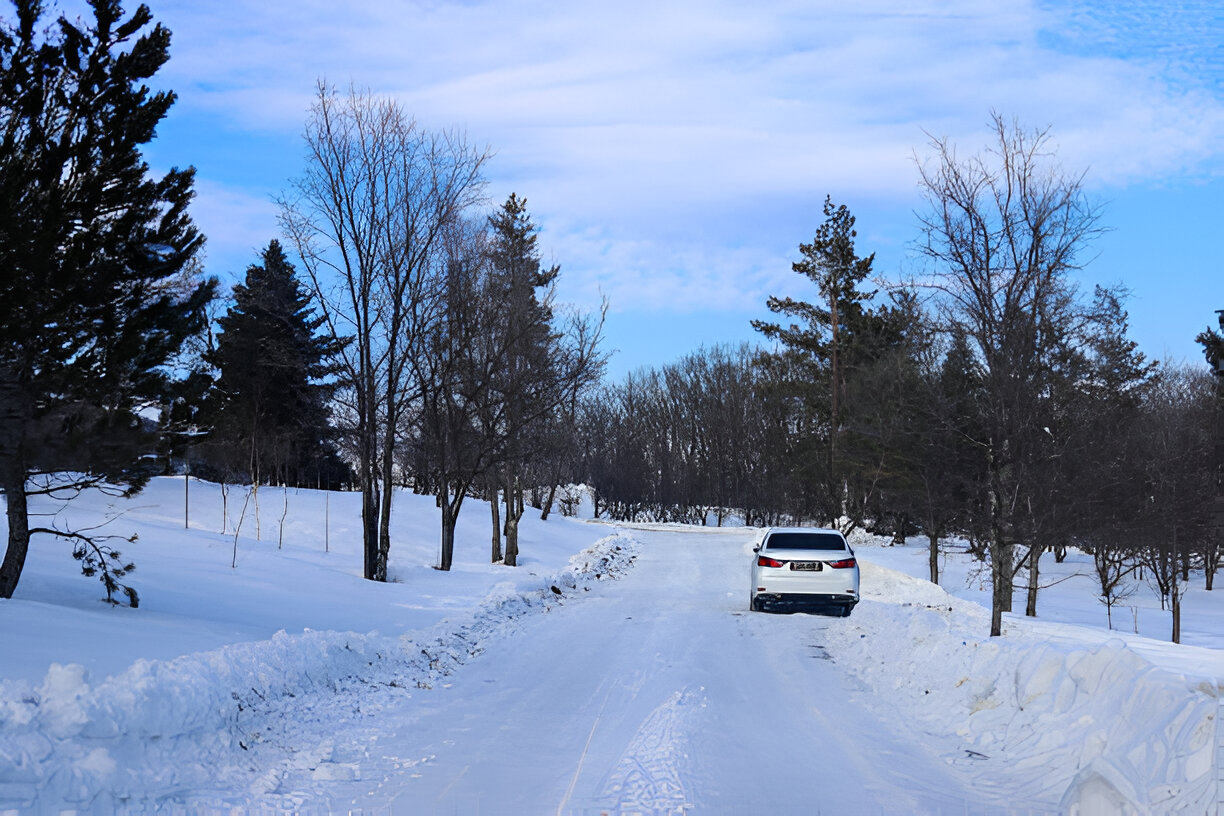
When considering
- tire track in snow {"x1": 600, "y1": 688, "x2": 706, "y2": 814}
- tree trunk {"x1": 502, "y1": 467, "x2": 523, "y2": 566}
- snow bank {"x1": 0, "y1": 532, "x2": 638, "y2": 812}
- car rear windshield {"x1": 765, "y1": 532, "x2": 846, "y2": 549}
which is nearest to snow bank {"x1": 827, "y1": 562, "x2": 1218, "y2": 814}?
tire track in snow {"x1": 600, "y1": 688, "x2": 706, "y2": 814}

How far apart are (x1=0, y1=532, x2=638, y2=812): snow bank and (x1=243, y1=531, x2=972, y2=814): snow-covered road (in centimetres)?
36

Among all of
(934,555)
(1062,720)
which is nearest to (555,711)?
(1062,720)

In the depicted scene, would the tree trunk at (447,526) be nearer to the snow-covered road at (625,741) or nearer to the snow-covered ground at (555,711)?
the snow-covered ground at (555,711)

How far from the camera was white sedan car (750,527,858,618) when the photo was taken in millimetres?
18125

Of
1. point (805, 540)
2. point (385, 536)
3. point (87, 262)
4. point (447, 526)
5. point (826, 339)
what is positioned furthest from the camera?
point (826, 339)

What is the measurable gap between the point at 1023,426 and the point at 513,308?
51.1ft

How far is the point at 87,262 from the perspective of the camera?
1216cm

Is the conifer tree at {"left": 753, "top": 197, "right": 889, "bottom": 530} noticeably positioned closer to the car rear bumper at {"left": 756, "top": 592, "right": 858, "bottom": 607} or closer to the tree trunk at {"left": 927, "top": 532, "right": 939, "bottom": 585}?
the tree trunk at {"left": 927, "top": 532, "right": 939, "bottom": 585}

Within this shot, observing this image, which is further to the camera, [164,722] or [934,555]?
[934,555]

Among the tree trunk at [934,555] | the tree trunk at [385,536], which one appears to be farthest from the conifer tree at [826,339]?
the tree trunk at [385,536]

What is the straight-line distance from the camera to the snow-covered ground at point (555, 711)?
624 centimetres

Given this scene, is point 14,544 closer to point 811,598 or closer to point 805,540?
point 811,598

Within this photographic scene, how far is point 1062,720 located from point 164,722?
23.2ft

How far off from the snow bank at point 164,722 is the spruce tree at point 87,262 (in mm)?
3181
